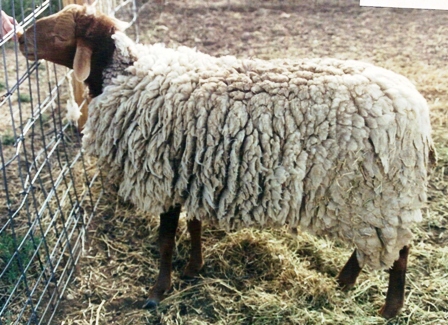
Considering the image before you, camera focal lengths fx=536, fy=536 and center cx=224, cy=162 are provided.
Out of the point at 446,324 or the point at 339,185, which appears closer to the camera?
the point at 339,185

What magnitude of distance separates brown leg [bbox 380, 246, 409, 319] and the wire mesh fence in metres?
2.04

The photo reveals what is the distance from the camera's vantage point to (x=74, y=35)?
10.8 ft

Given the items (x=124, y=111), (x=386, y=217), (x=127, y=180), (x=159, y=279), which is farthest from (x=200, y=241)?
(x=386, y=217)

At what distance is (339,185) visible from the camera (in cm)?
286

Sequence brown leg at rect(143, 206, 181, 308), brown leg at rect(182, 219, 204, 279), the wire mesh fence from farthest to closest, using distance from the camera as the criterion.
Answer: brown leg at rect(182, 219, 204, 279) → brown leg at rect(143, 206, 181, 308) → the wire mesh fence

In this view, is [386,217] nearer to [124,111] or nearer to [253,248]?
[253,248]

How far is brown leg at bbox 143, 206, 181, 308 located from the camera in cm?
339

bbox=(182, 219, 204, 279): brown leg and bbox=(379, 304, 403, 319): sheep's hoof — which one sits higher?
bbox=(182, 219, 204, 279): brown leg

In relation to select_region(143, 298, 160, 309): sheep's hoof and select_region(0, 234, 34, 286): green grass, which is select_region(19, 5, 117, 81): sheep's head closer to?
select_region(0, 234, 34, 286): green grass

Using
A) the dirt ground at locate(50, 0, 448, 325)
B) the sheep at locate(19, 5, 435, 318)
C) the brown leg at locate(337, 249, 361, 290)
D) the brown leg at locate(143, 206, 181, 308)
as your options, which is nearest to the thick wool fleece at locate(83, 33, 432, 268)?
the sheep at locate(19, 5, 435, 318)

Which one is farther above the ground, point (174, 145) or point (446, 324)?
point (174, 145)

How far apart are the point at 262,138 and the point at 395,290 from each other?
1.26 metres

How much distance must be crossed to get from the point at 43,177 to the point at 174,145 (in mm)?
2038

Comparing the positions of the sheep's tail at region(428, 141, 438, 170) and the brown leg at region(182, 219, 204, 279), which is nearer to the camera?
the sheep's tail at region(428, 141, 438, 170)
